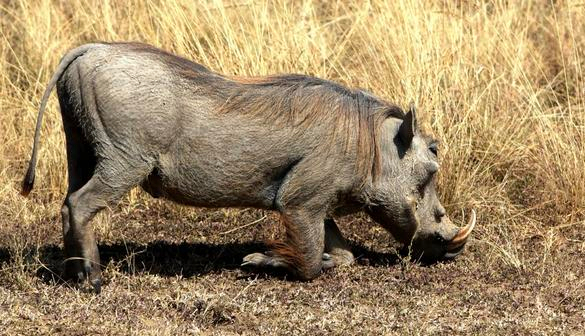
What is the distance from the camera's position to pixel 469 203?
6.30 meters

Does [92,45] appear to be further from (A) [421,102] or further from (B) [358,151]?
(A) [421,102]

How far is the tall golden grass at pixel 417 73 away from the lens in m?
6.33

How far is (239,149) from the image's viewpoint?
17.1 ft

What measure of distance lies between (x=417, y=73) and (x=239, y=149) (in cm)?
174

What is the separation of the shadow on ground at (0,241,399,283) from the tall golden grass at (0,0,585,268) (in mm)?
372

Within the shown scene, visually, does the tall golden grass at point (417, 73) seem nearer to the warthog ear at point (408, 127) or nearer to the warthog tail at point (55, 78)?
the warthog ear at point (408, 127)

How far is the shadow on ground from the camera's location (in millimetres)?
5469

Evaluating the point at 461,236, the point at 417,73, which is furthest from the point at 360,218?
the point at 417,73

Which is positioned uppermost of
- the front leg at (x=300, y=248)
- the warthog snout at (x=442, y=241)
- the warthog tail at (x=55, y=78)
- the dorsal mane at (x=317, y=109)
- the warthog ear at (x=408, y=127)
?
the warthog tail at (x=55, y=78)

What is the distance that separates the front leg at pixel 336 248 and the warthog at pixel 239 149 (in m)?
0.02

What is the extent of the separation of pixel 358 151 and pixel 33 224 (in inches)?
77.5

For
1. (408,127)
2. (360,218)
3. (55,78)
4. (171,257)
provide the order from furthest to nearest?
(360,218) < (171,257) < (408,127) < (55,78)

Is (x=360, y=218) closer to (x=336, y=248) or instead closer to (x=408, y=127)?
(x=336, y=248)

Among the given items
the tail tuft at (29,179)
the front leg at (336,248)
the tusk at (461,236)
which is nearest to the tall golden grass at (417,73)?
the tusk at (461,236)
